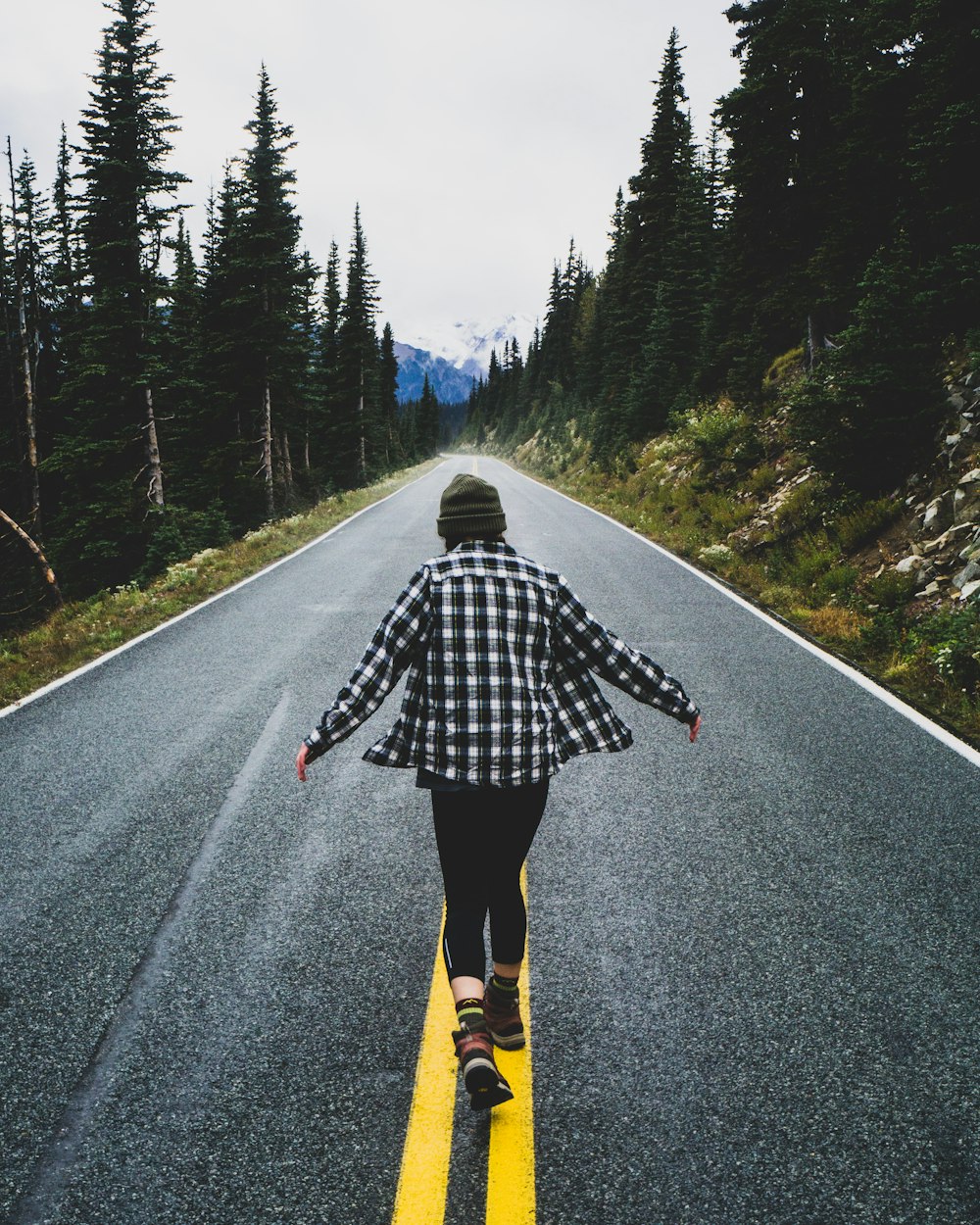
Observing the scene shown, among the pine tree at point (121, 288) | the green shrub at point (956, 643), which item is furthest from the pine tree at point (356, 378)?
the green shrub at point (956, 643)

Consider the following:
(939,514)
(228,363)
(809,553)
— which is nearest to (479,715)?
(939,514)

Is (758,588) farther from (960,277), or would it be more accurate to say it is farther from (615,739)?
(615,739)

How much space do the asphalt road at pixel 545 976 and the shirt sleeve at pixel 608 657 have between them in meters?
1.28

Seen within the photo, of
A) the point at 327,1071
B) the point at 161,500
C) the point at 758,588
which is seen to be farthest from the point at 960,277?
the point at 161,500

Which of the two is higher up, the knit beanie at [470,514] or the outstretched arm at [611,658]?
the knit beanie at [470,514]

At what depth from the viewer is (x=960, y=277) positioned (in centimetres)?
976

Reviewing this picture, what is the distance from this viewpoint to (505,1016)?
105 inches

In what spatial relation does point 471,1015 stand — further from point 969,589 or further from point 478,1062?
point 969,589

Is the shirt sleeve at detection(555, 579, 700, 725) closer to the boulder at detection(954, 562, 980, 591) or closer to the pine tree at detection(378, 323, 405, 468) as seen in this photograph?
the boulder at detection(954, 562, 980, 591)

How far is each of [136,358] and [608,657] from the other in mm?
21628

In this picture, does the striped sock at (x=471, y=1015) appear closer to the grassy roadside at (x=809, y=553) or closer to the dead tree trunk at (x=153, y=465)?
the grassy roadside at (x=809, y=553)

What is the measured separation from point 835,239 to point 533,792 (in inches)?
621

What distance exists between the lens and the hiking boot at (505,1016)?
2.65 m

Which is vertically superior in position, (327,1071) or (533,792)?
(533,792)
